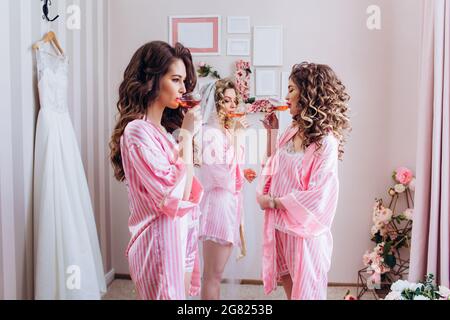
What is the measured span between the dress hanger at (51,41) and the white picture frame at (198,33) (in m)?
0.33

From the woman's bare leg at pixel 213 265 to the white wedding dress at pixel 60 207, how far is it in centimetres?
31

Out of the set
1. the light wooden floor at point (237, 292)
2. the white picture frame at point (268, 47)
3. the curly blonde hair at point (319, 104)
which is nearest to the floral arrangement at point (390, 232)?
the light wooden floor at point (237, 292)

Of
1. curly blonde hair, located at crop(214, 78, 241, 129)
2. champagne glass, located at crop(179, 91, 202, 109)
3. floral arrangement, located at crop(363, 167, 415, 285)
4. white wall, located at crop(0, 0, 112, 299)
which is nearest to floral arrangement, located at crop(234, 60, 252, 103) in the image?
curly blonde hair, located at crop(214, 78, 241, 129)

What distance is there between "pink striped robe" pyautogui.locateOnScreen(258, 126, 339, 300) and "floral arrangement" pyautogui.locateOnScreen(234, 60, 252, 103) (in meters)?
0.16

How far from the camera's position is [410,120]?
1.35 meters

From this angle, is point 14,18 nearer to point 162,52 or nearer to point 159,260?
point 162,52

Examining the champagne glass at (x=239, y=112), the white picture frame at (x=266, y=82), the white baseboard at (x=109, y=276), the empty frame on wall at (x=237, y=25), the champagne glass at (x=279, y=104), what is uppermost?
the empty frame on wall at (x=237, y=25)

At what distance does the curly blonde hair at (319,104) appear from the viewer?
1265 millimetres

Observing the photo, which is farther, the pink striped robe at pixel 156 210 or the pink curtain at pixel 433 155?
the pink curtain at pixel 433 155

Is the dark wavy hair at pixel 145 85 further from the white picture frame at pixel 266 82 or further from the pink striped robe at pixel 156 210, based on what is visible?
the white picture frame at pixel 266 82

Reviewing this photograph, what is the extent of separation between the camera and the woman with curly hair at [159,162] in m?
1.24

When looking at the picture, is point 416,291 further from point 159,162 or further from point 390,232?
point 159,162

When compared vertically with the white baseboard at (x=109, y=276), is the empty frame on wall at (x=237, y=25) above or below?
above
